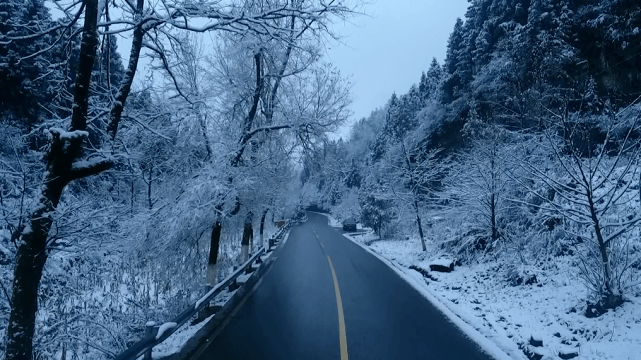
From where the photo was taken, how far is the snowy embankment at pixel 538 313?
564cm

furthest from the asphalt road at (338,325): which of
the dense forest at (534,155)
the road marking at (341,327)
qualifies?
the dense forest at (534,155)

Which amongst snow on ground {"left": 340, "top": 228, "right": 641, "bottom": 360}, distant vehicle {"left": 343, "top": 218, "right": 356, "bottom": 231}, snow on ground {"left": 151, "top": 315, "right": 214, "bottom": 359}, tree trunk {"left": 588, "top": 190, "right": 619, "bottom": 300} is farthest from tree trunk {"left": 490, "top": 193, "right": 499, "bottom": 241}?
distant vehicle {"left": 343, "top": 218, "right": 356, "bottom": 231}

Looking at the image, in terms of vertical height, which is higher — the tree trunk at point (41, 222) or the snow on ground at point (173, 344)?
the tree trunk at point (41, 222)

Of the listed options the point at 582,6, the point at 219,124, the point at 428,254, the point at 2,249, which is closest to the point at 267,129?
the point at 219,124

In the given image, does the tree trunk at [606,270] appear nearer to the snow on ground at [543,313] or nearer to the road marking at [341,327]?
the snow on ground at [543,313]

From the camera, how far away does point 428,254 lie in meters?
16.3

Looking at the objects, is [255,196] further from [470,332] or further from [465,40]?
[465,40]

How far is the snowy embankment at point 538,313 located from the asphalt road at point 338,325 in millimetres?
623

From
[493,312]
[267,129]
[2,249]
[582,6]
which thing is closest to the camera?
[493,312]

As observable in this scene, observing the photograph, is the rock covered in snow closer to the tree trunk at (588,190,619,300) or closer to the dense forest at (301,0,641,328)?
the dense forest at (301,0,641,328)

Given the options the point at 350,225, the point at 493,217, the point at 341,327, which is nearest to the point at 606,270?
the point at 341,327

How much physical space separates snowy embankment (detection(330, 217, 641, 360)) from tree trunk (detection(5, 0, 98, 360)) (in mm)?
6952

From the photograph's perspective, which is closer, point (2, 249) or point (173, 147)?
point (2, 249)

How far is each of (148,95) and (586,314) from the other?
40.1 ft
